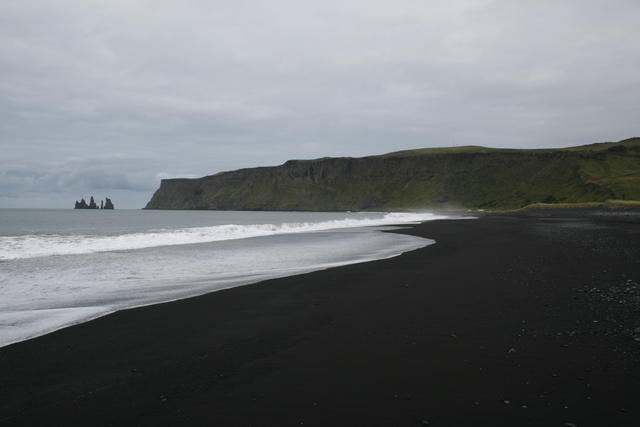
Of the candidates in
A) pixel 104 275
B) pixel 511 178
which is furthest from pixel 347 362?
pixel 511 178

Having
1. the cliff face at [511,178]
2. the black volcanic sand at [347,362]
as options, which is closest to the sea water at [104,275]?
the black volcanic sand at [347,362]

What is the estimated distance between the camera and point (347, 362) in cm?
530

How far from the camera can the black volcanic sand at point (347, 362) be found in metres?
4.00

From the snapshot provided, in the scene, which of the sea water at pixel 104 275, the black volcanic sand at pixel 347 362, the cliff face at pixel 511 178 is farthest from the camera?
the cliff face at pixel 511 178

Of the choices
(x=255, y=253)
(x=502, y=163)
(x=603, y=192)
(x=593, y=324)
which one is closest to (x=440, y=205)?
(x=502, y=163)

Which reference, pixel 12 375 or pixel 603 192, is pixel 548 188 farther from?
pixel 12 375

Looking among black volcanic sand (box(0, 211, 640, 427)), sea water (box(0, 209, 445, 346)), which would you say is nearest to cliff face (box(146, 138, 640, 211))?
sea water (box(0, 209, 445, 346))

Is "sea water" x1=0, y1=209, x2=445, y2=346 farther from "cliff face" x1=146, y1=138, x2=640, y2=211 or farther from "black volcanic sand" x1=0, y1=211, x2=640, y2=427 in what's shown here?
"cliff face" x1=146, y1=138, x2=640, y2=211

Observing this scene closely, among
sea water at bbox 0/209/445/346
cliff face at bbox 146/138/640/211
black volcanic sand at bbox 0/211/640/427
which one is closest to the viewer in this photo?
black volcanic sand at bbox 0/211/640/427

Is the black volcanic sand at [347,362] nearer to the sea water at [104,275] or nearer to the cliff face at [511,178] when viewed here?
the sea water at [104,275]

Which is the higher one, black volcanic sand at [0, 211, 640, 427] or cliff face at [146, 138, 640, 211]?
cliff face at [146, 138, 640, 211]

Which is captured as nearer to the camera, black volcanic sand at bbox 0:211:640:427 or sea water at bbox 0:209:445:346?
black volcanic sand at bbox 0:211:640:427

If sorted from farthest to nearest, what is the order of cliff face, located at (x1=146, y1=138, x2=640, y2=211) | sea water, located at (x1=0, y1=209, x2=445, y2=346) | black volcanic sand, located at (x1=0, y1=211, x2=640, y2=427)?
cliff face, located at (x1=146, y1=138, x2=640, y2=211) < sea water, located at (x1=0, y1=209, x2=445, y2=346) < black volcanic sand, located at (x1=0, y1=211, x2=640, y2=427)

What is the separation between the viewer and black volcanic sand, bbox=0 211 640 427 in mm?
4004
